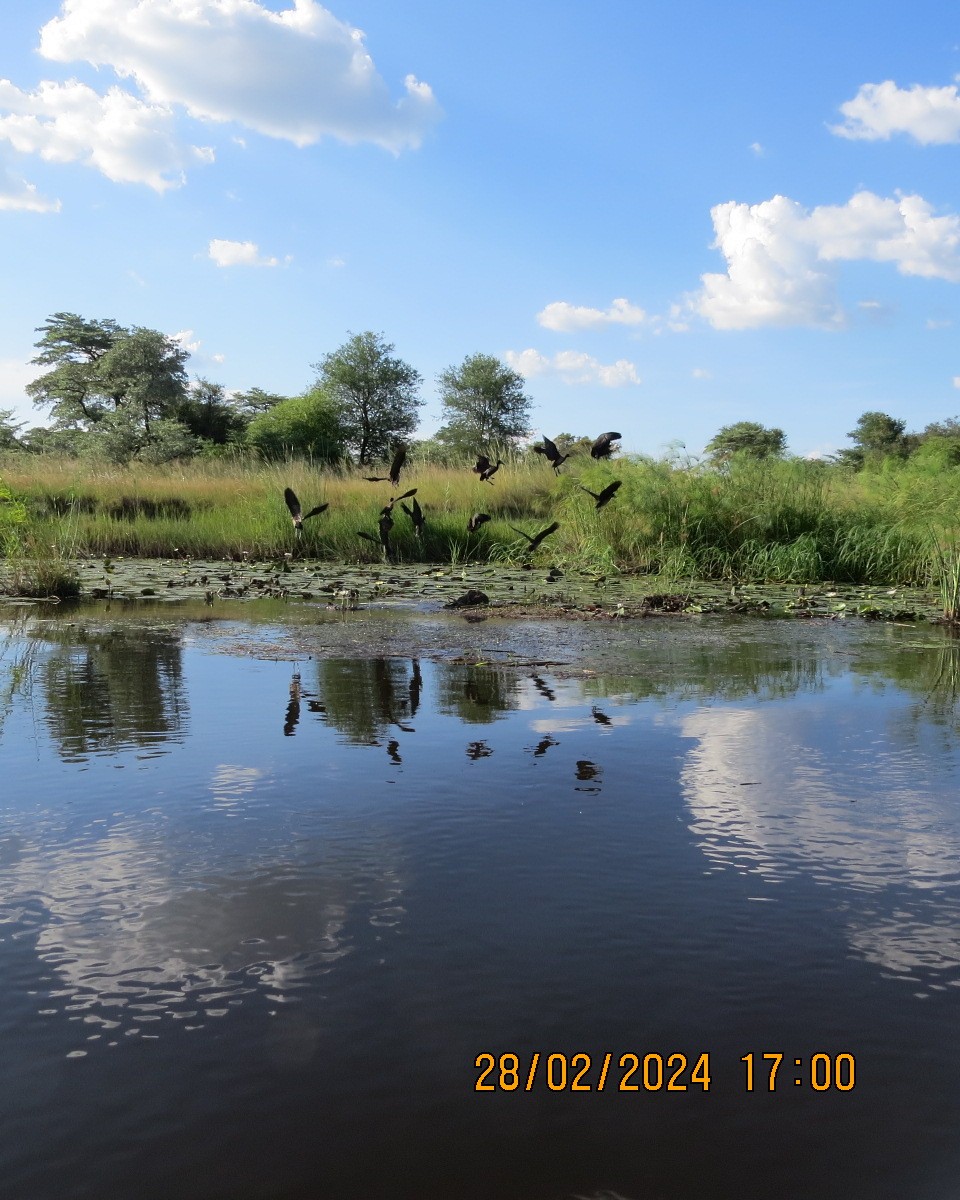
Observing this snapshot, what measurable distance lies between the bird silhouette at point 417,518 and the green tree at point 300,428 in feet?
87.2

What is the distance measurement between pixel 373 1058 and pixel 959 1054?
1.19 meters

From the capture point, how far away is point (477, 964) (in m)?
2.35

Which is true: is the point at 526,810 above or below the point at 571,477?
below

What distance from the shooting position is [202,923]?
8.54 ft

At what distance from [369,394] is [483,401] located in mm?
6167

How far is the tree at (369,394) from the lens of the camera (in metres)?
51.8

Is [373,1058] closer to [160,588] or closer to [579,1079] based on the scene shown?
[579,1079]

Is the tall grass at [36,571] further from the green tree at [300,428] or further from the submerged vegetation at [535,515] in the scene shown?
the green tree at [300,428]

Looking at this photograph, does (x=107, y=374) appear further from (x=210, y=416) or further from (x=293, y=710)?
(x=293, y=710)

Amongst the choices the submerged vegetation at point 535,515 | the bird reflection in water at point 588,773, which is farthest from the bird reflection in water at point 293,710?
the submerged vegetation at point 535,515

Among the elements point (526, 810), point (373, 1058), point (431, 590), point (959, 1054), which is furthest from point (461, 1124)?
point (431, 590)

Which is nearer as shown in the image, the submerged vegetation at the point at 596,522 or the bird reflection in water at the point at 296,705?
the bird reflection in water at the point at 296,705

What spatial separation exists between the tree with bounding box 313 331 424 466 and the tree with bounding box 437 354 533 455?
221cm

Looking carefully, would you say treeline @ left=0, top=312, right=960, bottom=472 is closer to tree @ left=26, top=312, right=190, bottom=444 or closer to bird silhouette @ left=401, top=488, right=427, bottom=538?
tree @ left=26, top=312, right=190, bottom=444
